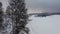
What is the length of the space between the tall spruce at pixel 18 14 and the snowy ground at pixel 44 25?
0.08 m

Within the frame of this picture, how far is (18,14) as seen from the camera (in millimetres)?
1164

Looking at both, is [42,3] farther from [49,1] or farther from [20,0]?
[20,0]

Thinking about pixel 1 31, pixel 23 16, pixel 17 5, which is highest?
pixel 17 5

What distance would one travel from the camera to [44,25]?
45.5 inches

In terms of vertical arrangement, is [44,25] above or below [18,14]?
below

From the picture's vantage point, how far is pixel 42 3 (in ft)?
3.80

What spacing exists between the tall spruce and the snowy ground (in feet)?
0.26

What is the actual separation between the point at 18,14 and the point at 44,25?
12.9 inches

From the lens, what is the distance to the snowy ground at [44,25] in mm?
1150

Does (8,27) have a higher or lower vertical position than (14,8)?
lower

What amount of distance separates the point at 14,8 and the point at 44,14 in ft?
1.17

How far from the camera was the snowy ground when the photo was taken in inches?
45.3

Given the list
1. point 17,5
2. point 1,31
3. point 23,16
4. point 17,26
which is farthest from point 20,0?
point 1,31

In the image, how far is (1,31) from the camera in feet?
3.73
